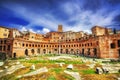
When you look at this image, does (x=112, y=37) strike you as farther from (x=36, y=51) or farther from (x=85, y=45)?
(x=36, y=51)

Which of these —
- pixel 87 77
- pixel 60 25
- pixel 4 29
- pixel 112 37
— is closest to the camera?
pixel 87 77

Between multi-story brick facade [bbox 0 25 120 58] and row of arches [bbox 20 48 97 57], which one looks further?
row of arches [bbox 20 48 97 57]

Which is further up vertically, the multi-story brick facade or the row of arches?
the multi-story brick facade

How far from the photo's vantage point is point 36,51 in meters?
70.8

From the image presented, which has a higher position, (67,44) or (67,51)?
(67,44)

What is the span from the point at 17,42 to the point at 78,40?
32.9 meters

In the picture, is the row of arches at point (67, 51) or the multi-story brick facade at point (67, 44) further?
the row of arches at point (67, 51)

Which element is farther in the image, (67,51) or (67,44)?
(67,51)

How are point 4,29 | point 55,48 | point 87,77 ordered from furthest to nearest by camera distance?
point 55,48
point 4,29
point 87,77

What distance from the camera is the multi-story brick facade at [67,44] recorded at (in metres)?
49.5

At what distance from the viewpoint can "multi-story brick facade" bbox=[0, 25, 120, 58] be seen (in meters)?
49.5

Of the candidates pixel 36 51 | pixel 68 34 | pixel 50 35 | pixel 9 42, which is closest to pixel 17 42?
pixel 9 42

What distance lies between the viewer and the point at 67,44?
2997 inches

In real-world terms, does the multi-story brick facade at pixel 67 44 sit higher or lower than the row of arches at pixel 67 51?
higher
